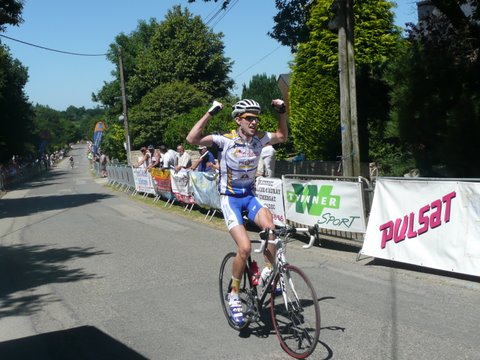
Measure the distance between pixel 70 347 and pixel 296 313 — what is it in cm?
215

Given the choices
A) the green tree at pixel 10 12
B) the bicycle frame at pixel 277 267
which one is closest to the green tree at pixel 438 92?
the bicycle frame at pixel 277 267

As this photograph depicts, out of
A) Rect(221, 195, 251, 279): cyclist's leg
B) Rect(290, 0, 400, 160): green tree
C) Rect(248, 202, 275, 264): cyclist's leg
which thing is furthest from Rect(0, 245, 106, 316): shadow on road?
Rect(290, 0, 400, 160): green tree

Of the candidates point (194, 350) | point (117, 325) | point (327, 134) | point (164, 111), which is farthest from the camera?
point (164, 111)

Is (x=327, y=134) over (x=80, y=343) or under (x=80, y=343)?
over

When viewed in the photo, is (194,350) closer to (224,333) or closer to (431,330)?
(224,333)

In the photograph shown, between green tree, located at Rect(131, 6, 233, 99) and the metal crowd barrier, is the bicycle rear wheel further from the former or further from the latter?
green tree, located at Rect(131, 6, 233, 99)

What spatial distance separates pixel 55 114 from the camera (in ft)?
602

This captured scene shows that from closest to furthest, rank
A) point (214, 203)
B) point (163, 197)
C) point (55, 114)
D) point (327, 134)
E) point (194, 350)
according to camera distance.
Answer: point (194, 350) < point (214, 203) < point (163, 197) < point (327, 134) < point (55, 114)

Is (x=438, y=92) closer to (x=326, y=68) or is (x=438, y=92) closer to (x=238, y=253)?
(x=238, y=253)

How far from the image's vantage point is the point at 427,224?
25.2 feet

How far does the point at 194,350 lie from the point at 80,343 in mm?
1143

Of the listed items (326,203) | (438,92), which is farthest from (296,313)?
(438,92)

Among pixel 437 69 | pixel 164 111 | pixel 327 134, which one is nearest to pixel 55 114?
pixel 164 111

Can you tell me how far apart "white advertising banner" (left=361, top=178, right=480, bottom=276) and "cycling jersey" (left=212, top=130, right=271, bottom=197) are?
3182 millimetres
